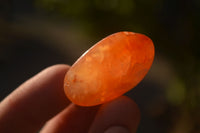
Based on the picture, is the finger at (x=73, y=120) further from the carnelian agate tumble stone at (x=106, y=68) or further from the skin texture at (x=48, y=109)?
the carnelian agate tumble stone at (x=106, y=68)

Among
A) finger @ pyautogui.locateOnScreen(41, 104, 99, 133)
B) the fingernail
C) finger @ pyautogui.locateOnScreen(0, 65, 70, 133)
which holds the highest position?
finger @ pyautogui.locateOnScreen(0, 65, 70, 133)

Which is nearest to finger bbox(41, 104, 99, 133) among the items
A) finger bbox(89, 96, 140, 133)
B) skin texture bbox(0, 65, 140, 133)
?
skin texture bbox(0, 65, 140, 133)

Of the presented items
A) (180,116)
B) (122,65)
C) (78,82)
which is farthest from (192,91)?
(78,82)

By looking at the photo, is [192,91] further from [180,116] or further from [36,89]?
[36,89]

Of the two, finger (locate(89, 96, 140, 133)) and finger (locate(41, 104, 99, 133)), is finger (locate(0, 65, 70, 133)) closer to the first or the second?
finger (locate(41, 104, 99, 133))

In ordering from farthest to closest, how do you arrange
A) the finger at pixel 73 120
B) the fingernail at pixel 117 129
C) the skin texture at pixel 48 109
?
1. the finger at pixel 73 120
2. the skin texture at pixel 48 109
3. the fingernail at pixel 117 129

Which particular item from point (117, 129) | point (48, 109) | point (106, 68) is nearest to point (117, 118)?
point (117, 129)

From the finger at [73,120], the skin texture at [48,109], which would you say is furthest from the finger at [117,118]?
the finger at [73,120]
